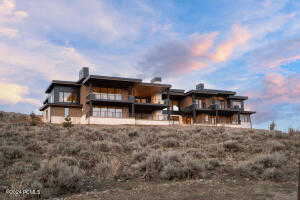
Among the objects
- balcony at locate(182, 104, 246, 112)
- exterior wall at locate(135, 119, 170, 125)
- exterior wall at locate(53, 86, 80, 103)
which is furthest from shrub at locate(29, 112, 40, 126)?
balcony at locate(182, 104, 246, 112)

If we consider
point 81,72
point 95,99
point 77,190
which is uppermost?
point 81,72

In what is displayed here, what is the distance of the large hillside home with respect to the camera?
47562mm

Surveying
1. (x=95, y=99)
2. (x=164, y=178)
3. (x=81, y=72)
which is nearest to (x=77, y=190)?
(x=164, y=178)

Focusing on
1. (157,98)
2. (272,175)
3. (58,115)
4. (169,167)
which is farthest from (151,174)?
(157,98)

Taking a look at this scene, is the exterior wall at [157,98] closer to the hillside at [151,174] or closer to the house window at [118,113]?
the house window at [118,113]

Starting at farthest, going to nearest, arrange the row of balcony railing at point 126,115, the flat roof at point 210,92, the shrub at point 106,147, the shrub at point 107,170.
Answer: the flat roof at point 210,92, the row of balcony railing at point 126,115, the shrub at point 106,147, the shrub at point 107,170

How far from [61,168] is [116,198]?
3404 mm

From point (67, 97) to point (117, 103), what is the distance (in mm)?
8353

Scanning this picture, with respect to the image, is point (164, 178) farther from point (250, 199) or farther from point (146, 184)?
point (250, 199)

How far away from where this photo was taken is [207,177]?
12688 mm

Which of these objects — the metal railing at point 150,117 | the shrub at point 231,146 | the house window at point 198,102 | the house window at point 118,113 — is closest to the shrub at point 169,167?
the shrub at point 231,146

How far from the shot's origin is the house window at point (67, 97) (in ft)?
163

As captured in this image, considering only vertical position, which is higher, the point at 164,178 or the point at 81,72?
the point at 81,72

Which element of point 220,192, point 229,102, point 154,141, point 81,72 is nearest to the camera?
point 220,192
